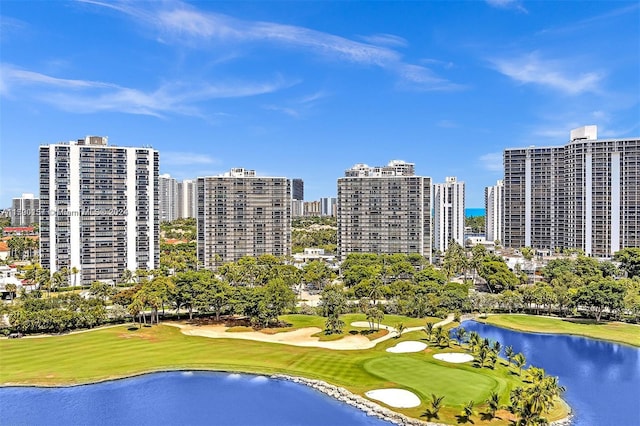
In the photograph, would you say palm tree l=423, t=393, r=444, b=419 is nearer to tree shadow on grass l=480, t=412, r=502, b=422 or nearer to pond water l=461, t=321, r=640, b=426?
tree shadow on grass l=480, t=412, r=502, b=422

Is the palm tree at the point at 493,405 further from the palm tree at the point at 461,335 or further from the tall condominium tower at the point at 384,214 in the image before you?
the tall condominium tower at the point at 384,214

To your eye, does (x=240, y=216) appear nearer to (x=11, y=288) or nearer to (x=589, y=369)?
(x=11, y=288)

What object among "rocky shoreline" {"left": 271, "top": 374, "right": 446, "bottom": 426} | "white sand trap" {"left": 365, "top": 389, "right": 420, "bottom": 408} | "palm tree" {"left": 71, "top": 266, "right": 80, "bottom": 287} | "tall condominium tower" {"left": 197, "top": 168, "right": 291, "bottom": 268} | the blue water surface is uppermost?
"tall condominium tower" {"left": 197, "top": 168, "right": 291, "bottom": 268}

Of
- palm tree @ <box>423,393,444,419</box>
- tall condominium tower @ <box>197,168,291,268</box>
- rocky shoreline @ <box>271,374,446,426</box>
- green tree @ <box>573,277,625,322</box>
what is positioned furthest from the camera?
tall condominium tower @ <box>197,168,291,268</box>

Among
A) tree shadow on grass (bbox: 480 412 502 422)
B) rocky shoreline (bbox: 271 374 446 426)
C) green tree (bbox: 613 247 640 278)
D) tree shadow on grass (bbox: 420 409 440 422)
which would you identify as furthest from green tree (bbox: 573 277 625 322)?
rocky shoreline (bbox: 271 374 446 426)

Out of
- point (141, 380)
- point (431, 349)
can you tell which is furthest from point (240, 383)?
point (431, 349)

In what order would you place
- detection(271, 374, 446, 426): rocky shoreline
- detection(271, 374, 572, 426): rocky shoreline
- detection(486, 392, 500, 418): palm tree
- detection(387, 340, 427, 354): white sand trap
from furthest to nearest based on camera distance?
detection(387, 340, 427, 354): white sand trap
detection(271, 374, 446, 426): rocky shoreline
detection(271, 374, 572, 426): rocky shoreline
detection(486, 392, 500, 418): palm tree
